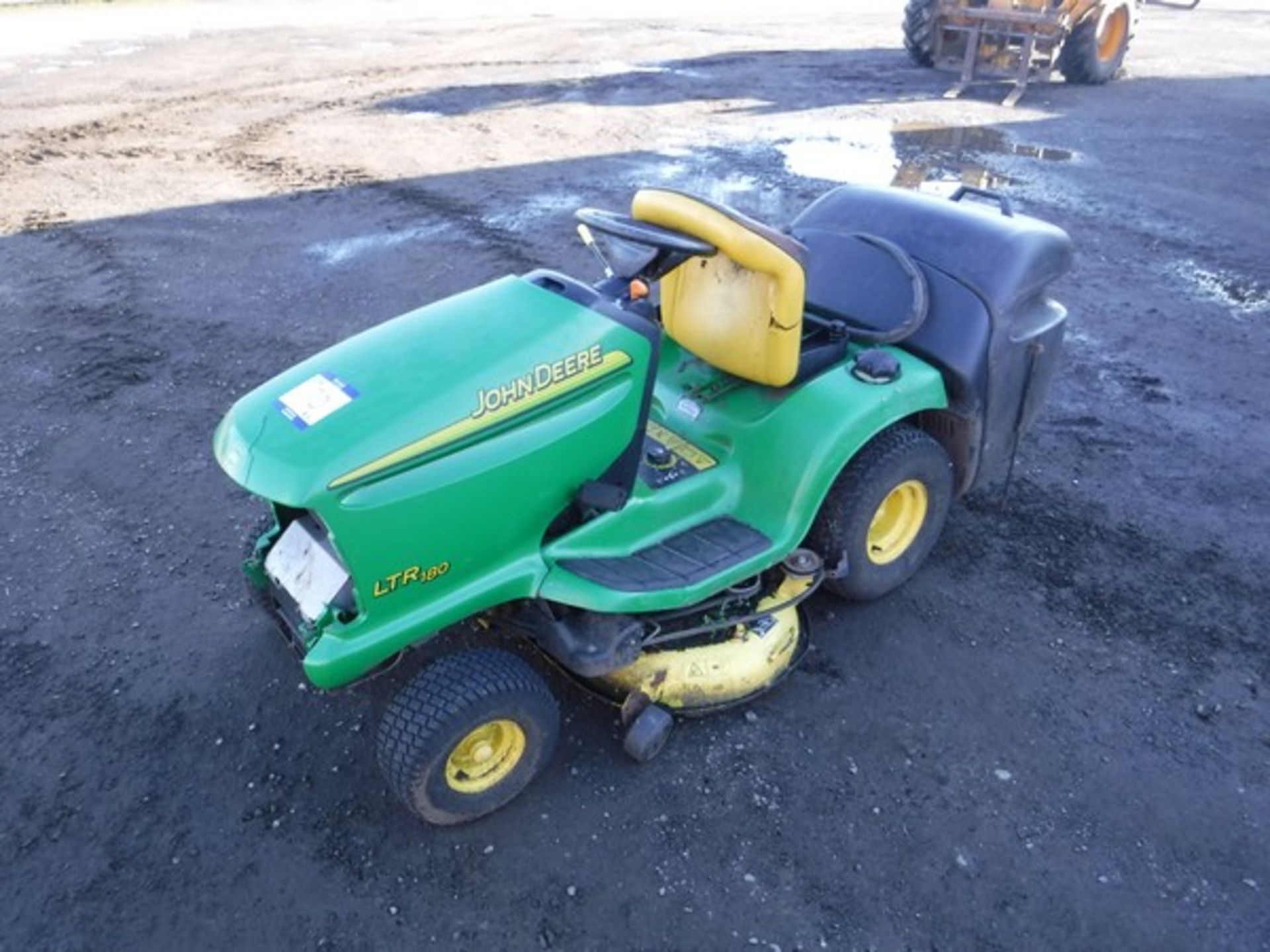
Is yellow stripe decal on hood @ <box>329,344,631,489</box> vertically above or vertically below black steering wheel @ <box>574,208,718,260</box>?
below

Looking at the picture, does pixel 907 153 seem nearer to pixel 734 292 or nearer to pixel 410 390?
pixel 734 292

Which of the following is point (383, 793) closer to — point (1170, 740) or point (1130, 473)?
point (1170, 740)

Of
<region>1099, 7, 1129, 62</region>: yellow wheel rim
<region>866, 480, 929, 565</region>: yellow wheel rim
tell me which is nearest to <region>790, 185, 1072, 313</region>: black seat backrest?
<region>866, 480, 929, 565</region>: yellow wheel rim

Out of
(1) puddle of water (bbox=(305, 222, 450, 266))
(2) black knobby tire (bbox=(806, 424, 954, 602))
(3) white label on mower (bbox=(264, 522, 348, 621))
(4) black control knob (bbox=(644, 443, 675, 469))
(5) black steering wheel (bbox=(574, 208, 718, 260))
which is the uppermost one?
(5) black steering wheel (bbox=(574, 208, 718, 260))

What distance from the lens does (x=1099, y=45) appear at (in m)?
12.0

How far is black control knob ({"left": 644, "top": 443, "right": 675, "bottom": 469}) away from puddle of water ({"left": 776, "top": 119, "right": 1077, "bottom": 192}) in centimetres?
575

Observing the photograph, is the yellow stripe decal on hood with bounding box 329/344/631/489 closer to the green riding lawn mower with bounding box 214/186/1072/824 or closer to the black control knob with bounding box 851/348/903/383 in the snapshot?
the green riding lawn mower with bounding box 214/186/1072/824

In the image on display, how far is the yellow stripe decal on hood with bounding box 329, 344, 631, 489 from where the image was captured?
2480 mm

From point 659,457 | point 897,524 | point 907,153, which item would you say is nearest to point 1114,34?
point 907,153

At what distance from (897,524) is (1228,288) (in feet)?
13.4

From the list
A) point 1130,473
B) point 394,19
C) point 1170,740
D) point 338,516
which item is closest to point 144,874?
point 338,516

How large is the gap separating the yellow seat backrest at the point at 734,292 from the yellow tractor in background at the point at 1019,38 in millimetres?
9466

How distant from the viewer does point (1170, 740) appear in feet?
9.91

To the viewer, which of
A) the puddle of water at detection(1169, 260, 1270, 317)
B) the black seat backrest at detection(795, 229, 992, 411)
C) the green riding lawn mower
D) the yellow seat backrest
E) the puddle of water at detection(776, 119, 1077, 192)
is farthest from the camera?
the puddle of water at detection(776, 119, 1077, 192)
